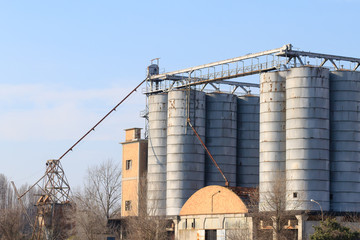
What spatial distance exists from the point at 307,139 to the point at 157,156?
894 inches

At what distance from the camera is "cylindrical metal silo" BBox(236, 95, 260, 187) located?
85500 millimetres

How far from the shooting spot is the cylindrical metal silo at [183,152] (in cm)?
8225

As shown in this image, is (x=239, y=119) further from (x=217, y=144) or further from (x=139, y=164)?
(x=139, y=164)

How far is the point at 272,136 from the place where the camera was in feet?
232

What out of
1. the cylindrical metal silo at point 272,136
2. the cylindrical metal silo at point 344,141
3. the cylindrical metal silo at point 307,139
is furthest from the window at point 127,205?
the cylindrical metal silo at point 344,141

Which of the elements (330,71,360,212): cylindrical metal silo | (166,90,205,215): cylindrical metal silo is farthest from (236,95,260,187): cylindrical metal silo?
(330,71,360,212): cylindrical metal silo

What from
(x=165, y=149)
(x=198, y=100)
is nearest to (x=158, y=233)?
(x=165, y=149)

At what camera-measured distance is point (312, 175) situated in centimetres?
6800

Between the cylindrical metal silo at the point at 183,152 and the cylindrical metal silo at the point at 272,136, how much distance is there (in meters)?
12.9

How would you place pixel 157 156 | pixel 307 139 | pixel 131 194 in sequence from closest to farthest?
pixel 307 139 → pixel 157 156 → pixel 131 194

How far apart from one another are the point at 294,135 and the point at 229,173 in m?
17.1

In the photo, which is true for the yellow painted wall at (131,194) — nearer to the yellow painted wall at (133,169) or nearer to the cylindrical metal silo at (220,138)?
the yellow painted wall at (133,169)

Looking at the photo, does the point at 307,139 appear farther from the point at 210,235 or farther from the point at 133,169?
the point at 133,169

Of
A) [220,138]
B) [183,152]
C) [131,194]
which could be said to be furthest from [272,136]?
[131,194]
